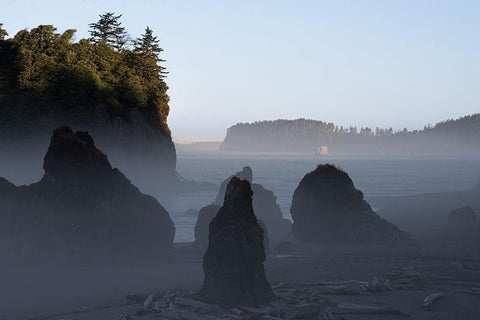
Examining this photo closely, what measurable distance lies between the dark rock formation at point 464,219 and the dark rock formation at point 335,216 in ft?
36.6

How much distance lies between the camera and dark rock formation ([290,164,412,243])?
49.5m

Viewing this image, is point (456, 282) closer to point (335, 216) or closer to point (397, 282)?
point (397, 282)

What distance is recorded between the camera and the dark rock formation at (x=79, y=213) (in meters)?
40.2

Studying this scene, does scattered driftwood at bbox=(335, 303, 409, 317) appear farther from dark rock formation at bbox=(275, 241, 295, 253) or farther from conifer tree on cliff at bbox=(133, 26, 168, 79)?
conifer tree on cliff at bbox=(133, 26, 168, 79)

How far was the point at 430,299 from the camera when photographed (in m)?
28.5

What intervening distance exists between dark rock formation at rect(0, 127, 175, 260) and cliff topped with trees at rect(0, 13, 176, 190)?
161 feet

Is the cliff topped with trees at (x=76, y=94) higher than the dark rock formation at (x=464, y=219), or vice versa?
the cliff topped with trees at (x=76, y=94)

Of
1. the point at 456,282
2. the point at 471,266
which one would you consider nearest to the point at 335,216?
the point at 471,266

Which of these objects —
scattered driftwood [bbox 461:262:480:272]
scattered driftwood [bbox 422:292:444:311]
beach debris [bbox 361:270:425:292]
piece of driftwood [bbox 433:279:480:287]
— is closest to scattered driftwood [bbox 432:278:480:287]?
piece of driftwood [bbox 433:279:480:287]

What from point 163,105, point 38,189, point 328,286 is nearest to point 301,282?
point 328,286

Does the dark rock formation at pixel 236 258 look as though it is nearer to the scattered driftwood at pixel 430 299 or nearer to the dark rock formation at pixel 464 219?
the scattered driftwood at pixel 430 299

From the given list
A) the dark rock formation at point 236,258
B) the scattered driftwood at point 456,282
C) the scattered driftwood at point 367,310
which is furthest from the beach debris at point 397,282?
the dark rock formation at point 236,258

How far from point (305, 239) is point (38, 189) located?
80.4ft

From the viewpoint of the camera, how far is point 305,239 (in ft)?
168
